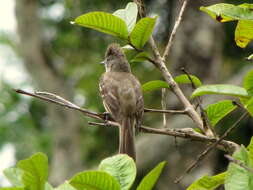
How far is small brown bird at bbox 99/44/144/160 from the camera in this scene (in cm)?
462

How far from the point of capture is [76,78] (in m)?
15.6

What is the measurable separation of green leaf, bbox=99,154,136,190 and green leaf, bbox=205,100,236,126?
629 mm

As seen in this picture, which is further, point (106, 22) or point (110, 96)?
point (110, 96)

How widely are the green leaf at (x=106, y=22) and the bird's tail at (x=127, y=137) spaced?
165 centimetres

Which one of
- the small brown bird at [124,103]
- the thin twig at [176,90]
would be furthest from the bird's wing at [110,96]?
the thin twig at [176,90]

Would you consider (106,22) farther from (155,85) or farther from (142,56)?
(155,85)

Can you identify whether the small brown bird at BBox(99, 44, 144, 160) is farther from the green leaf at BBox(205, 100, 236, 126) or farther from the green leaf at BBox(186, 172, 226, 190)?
the green leaf at BBox(186, 172, 226, 190)

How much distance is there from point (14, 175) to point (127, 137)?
2352 mm

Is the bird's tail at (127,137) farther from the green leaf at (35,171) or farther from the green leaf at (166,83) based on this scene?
the green leaf at (35,171)

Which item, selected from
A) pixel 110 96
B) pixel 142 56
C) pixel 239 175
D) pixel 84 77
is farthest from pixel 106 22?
pixel 84 77

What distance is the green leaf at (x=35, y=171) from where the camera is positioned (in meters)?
2.16

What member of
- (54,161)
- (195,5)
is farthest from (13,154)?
(195,5)

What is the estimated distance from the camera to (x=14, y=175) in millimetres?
2307

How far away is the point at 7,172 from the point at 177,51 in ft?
34.5
